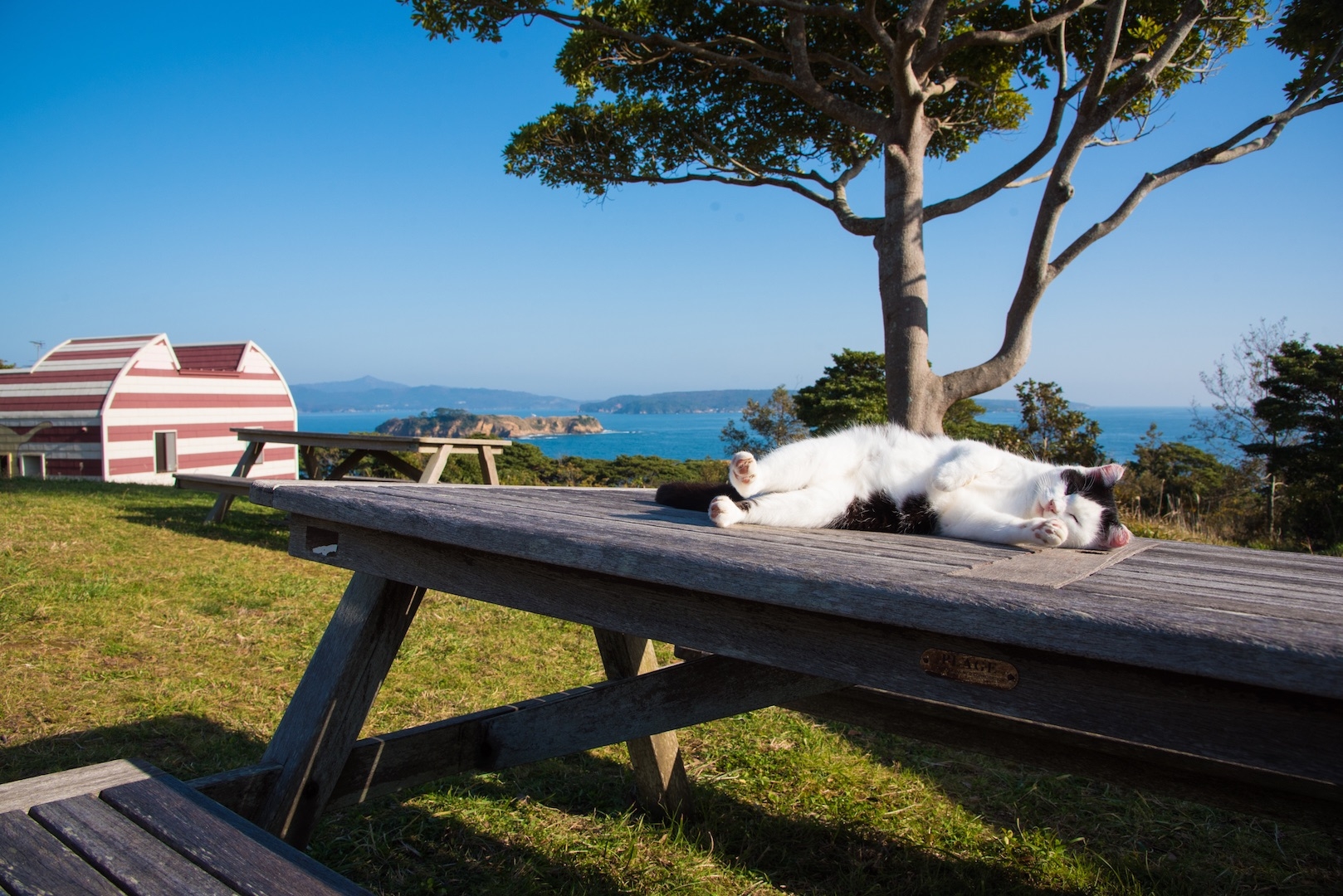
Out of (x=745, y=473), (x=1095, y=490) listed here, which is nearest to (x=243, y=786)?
(x=745, y=473)

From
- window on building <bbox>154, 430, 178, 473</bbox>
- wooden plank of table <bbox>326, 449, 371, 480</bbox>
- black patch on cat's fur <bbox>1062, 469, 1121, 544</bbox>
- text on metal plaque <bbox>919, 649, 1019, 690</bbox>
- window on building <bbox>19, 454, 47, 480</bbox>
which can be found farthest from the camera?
window on building <bbox>154, 430, 178, 473</bbox>

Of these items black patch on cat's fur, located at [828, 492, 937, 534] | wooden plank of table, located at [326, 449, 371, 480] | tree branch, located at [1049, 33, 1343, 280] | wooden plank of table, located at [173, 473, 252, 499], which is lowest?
wooden plank of table, located at [173, 473, 252, 499]

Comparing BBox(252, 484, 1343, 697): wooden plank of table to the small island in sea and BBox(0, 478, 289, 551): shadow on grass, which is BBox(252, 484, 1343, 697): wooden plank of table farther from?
the small island in sea

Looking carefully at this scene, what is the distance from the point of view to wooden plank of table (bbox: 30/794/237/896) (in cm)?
113

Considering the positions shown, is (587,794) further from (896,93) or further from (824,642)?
(896,93)

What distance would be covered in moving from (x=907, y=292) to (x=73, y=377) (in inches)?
640

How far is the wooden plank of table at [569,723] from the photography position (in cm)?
187

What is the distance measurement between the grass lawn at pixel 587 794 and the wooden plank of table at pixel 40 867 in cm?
106

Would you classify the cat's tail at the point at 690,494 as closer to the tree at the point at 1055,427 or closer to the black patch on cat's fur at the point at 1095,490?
the black patch on cat's fur at the point at 1095,490

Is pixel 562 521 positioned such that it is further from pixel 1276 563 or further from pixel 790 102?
pixel 790 102

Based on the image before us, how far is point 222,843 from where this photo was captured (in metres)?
1.26

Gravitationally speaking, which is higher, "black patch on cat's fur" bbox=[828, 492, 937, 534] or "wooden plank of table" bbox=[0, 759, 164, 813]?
"black patch on cat's fur" bbox=[828, 492, 937, 534]

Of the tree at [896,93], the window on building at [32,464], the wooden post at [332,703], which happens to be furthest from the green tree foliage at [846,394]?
the window on building at [32,464]

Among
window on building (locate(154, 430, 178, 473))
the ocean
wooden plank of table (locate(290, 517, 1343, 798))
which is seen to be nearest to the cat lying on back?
wooden plank of table (locate(290, 517, 1343, 798))
